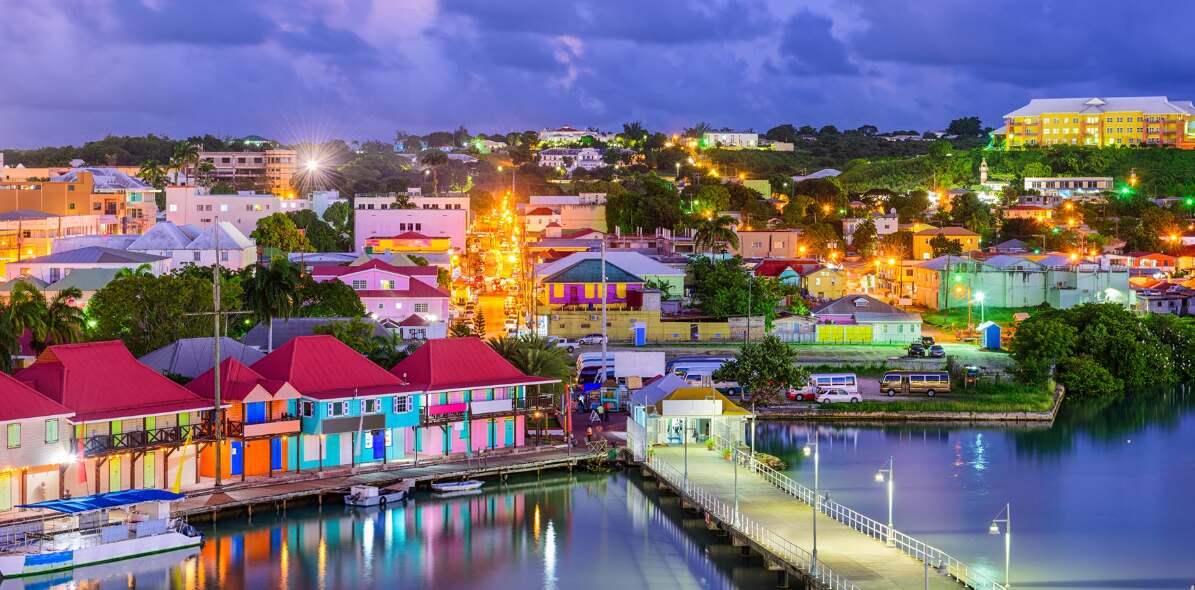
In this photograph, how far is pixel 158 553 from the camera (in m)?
30.4

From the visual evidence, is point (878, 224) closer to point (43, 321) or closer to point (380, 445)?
point (380, 445)

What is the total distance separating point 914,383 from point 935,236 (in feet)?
145

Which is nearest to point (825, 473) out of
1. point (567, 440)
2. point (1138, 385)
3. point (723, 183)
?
point (567, 440)

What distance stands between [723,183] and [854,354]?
74499 mm

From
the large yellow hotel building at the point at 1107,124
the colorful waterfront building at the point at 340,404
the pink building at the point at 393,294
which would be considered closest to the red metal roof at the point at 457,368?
the colorful waterfront building at the point at 340,404

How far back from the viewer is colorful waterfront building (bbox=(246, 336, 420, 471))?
35.9 metres

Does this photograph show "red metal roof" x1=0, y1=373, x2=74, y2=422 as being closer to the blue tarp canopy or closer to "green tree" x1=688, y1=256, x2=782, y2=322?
the blue tarp canopy

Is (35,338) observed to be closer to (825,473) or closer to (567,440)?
(567,440)

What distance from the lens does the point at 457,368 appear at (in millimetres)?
38719

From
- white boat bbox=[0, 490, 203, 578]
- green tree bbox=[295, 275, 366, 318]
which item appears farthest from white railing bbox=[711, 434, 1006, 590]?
green tree bbox=[295, 275, 366, 318]

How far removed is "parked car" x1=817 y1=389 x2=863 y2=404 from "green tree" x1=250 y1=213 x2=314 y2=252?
4470 centimetres

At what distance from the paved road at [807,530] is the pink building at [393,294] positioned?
911 inches

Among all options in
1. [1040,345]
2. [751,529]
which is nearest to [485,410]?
[751,529]

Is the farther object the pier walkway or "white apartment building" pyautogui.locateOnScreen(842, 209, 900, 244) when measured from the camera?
"white apartment building" pyautogui.locateOnScreen(842, 209, 900, 244)
